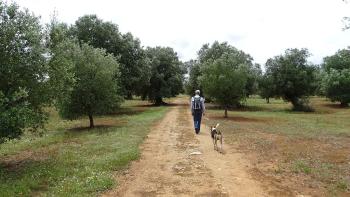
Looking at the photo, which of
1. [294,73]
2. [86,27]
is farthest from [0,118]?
[294,73]

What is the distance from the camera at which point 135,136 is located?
2652 centimetres

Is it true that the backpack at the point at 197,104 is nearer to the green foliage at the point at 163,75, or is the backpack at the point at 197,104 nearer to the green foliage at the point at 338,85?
the green foliage at the point at 338,85

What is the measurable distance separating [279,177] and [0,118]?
10.3 metres

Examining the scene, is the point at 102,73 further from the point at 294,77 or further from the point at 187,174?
the point at 294,77

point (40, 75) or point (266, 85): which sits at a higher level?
point (266, 85)

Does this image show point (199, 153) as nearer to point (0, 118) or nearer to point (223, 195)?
point (223, 195)

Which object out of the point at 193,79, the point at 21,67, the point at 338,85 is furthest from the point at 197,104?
the point at 193,79

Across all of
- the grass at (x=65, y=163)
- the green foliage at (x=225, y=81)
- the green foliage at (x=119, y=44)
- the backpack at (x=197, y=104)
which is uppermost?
the green foliage at (x=119, y=44)

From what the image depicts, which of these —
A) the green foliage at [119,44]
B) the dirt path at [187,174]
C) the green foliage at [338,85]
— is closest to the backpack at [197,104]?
the dirt path at [187,174]

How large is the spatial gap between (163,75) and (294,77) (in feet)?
78.2

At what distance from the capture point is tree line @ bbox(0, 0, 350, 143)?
18250 mm

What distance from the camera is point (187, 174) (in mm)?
14719

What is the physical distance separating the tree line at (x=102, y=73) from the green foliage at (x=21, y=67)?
40 millimetres

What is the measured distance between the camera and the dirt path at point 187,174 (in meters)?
12.7
